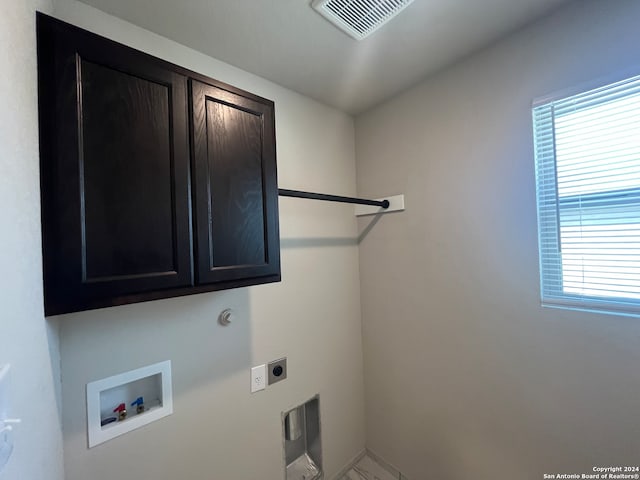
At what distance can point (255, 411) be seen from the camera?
136 cm

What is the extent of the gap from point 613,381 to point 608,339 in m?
0.16

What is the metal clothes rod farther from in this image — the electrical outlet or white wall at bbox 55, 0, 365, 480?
the electrical outlet

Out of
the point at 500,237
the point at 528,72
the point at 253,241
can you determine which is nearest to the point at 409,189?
the point at 500,237

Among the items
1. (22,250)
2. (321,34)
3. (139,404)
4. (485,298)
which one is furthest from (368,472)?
(321,34)

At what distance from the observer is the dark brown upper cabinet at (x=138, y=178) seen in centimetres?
67

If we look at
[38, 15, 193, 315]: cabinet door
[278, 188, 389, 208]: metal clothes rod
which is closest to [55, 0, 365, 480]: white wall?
[278, 188, 389, 208]: metal clothes rod

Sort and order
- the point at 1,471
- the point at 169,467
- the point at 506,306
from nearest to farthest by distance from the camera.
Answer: the point at 1,471, the point at 169,467, the point at 506,306

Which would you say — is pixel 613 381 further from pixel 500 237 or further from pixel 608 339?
pixel 500 237

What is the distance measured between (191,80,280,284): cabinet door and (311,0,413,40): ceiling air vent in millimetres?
436


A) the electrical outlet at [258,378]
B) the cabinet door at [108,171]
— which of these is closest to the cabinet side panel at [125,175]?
the cabinet door at [108,171]

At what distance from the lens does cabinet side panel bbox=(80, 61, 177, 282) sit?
708 mm

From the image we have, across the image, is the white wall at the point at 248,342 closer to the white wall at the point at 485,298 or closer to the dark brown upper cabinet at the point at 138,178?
the white wall at the point at 485,298

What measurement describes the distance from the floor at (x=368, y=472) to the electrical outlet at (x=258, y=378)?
991 mm

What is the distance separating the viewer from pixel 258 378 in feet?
4.51
